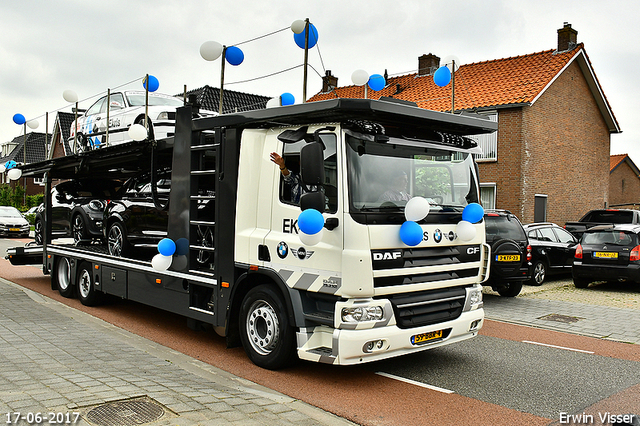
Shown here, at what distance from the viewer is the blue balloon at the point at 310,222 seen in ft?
16.7

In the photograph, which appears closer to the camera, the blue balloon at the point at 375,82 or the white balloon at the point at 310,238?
the white balloon at the point at 310,238

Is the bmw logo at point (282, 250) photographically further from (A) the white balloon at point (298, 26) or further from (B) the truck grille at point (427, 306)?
(A) the white balloon at point (298, 26)

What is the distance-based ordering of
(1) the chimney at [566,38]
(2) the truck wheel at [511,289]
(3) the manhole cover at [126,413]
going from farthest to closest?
(1) the chimney at [566,38]
(2) the truck wheel at [511,289]
(3) the manhole cover at [126,413]

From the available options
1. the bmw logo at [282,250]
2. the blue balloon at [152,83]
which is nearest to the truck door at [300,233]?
the bmw logo at [282,250]

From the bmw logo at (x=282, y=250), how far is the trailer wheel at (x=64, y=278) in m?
6.27

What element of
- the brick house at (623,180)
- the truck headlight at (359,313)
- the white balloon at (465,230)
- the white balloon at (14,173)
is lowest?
the truck headlight at (359,313)

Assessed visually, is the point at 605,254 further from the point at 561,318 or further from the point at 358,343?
the point at 358,343

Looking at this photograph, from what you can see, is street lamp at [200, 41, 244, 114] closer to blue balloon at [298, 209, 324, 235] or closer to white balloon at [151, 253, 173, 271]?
white balloon at [151, 253, 173, 271]

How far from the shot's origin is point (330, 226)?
210 inches

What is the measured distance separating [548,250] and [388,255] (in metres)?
10.1

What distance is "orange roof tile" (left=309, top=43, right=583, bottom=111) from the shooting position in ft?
67.6

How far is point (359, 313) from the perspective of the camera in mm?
5227

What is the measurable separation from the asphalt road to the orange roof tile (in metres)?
13.3

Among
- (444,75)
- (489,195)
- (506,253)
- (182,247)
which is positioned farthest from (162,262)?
(489,195)
